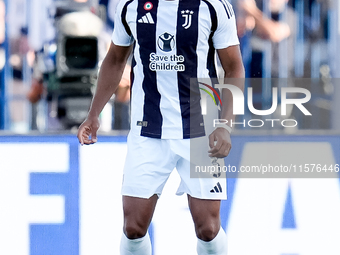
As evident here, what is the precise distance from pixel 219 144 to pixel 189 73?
0.34 metres

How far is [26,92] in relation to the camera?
3574mm

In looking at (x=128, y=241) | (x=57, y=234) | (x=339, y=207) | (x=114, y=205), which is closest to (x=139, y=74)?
(x=128, y=241)

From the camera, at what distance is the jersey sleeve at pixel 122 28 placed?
2469 mm

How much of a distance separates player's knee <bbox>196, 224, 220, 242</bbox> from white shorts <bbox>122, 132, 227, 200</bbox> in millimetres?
128

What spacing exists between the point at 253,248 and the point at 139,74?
1299mm

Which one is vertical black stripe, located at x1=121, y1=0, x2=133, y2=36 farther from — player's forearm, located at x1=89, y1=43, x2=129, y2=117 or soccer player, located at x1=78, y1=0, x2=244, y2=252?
player's forearm, located at x1=89, y1=43, x2=129, y2=117

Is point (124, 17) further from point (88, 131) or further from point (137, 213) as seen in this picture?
point (137, 213)

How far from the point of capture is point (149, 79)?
2418 millimetres

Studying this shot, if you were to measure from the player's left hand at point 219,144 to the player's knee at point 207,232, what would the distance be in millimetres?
321

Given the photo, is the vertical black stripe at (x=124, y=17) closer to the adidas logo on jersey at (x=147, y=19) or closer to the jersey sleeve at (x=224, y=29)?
the adidas logo on jersey at (x=147, y=19)

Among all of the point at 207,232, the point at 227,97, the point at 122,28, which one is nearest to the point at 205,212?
the point at 207,232

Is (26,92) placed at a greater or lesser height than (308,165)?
greater

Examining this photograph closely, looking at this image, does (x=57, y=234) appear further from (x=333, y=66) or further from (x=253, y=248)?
(x=333, y=66)

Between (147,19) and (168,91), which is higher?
(147,19)
